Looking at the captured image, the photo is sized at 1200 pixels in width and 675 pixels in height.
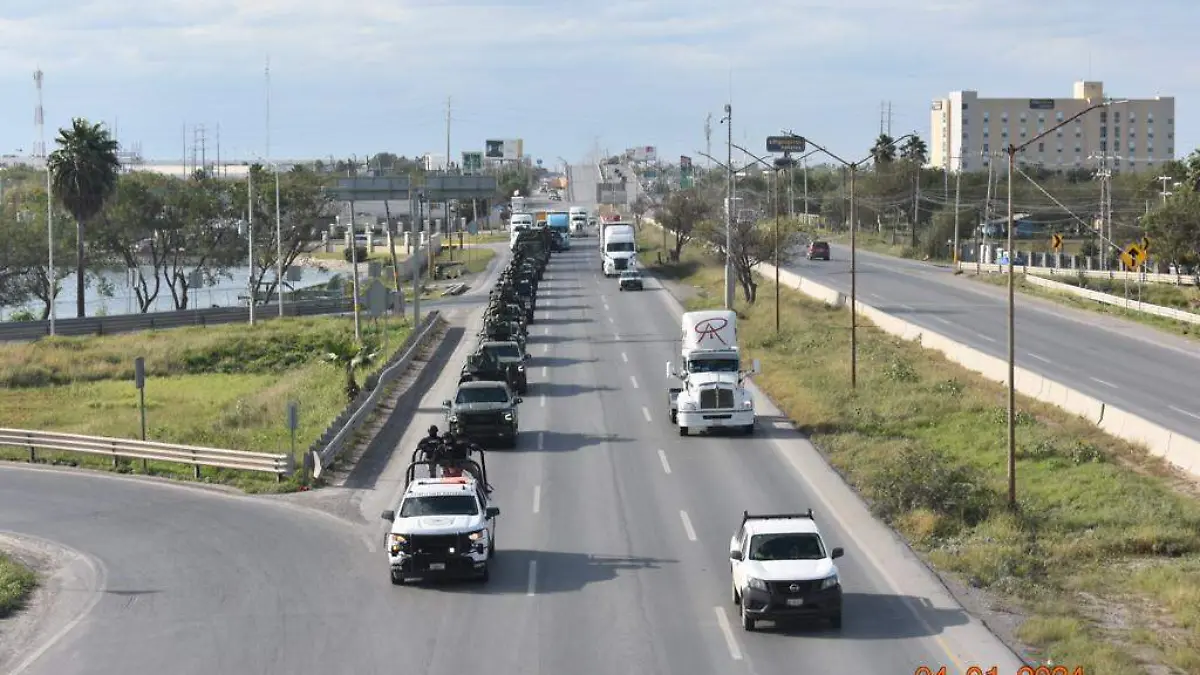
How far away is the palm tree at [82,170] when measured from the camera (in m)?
85.0

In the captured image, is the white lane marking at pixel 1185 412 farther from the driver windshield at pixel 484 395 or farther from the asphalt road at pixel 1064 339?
A: the driver windshield at pixel 484 395

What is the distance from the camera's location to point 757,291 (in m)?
88.3

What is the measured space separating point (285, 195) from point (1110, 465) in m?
81.5

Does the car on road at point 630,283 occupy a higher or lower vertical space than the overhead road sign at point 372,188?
lower

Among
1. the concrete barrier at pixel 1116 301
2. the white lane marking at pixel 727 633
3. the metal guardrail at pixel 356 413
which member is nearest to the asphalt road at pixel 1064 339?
the concrete barrier at pixel 1116 301

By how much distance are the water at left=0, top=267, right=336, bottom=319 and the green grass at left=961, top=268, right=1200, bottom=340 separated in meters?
52.1

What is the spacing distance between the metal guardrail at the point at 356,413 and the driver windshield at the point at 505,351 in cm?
358

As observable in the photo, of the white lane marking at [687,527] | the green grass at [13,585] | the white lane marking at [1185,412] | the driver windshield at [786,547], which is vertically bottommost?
the green grass at [13,585]

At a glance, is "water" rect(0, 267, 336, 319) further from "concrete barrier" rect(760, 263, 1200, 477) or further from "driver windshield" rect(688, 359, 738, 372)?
"driver windshield" rect(688, 359, 738, 372)

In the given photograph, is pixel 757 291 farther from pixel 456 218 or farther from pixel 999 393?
pixel 456 218

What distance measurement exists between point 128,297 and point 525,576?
85499 millimetres

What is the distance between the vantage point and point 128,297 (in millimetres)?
102688

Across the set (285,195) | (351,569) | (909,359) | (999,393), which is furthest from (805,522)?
(285,195)

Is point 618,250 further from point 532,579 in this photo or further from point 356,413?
point 532,579
